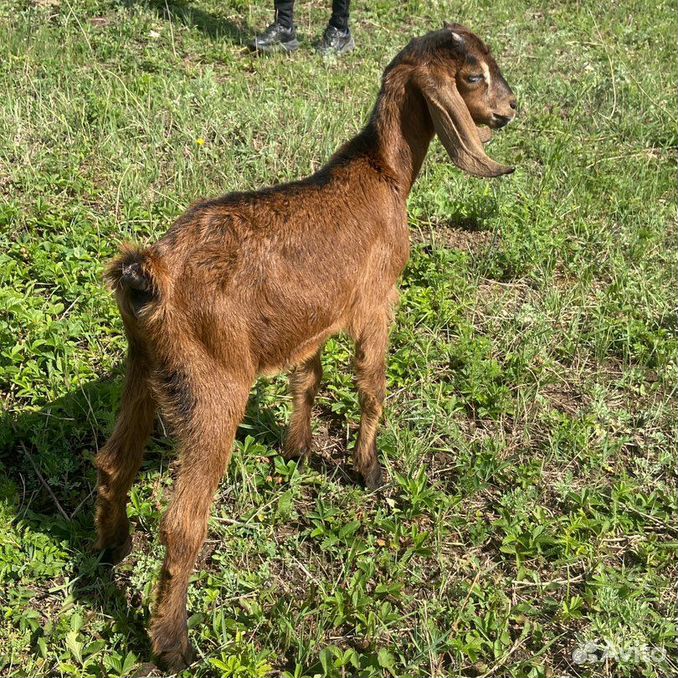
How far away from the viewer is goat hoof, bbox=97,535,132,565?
3.23 meters

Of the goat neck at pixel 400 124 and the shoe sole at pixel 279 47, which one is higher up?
the goat neck at pixel 400 124

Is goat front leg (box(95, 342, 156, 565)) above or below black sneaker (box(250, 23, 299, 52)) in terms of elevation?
below

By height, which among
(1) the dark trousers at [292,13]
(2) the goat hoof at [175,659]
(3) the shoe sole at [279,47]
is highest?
(1) the dark trousers at [292,13]

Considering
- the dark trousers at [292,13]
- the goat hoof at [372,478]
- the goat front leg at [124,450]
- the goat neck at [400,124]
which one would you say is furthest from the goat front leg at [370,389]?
the dark trousers at [292,13]

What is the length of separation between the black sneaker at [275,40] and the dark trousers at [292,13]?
0.06 meters

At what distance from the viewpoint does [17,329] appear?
3.88 m

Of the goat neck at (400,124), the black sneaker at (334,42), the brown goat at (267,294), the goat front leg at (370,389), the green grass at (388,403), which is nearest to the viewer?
the brown goat at (267,294)

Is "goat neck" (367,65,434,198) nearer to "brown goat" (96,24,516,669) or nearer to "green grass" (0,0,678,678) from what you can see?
"brown goat" (96,24,516,669)

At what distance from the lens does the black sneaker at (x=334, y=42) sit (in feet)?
24.1

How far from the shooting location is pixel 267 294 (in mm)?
2938

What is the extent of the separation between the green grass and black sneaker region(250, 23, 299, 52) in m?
0.34

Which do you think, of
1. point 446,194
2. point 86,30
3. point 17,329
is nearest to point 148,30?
point 86,30

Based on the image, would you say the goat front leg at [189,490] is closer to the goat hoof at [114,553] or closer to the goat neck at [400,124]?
the goat hoof at [114,553]

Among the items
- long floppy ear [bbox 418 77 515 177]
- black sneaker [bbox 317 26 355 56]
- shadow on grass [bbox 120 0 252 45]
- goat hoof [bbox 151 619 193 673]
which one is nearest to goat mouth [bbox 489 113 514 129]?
long floppy ear [bbox 418 77 515 177]
